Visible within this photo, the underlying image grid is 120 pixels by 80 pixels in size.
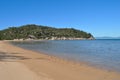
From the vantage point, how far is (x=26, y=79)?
9.84 meters

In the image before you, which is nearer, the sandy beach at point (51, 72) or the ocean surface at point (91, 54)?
the sandy beach at point (51, 72)

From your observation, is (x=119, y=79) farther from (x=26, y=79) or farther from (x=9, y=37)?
(x=9, y=37)

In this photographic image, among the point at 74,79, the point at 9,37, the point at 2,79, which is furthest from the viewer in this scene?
the point at 9,37

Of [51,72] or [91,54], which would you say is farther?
[91,54]

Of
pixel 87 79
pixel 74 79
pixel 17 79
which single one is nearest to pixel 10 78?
pixel 17 79

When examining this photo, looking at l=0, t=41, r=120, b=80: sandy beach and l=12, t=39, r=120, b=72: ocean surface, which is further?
l=12, t=39, r=120, b=72: ocean surface

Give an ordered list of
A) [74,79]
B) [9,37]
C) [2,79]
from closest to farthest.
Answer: [2,79] → [74,79] → [9,37]

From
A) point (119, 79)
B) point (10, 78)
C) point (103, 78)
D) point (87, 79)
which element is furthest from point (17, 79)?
point (119, 79)

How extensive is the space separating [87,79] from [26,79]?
2790mm

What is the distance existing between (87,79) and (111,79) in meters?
1.16

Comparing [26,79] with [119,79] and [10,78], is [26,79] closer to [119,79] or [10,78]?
[10,78]

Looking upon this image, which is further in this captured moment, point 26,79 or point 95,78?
point 95,78

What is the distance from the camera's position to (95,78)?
11.0 metres

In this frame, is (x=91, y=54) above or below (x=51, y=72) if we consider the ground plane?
below
